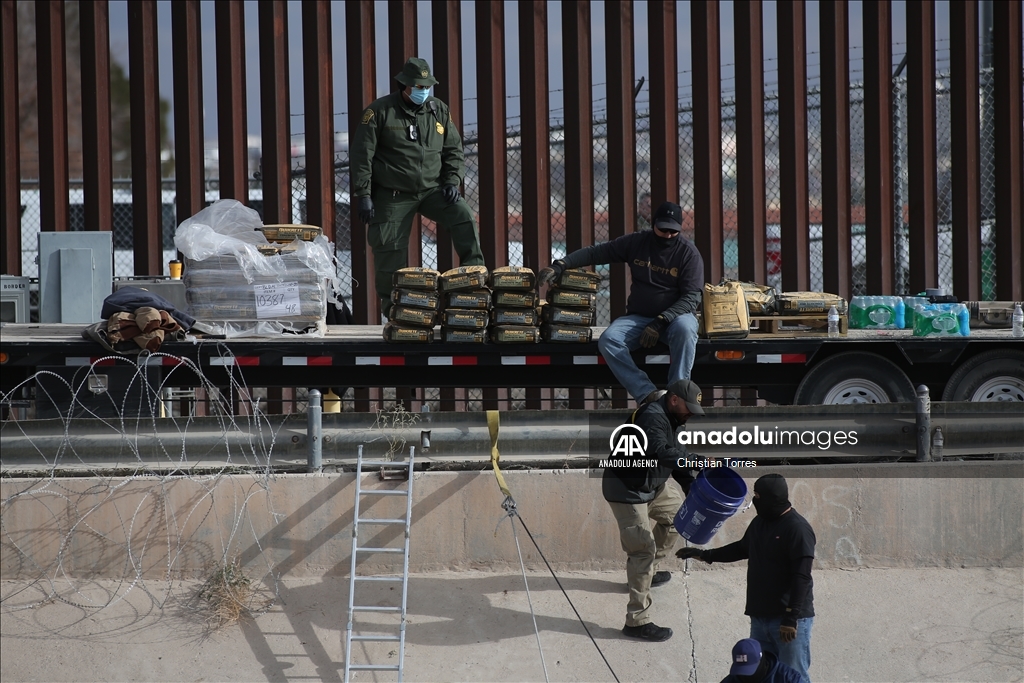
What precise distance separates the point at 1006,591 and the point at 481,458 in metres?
3.48

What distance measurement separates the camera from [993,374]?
792 cm

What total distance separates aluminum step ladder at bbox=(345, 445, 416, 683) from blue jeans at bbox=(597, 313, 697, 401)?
1566 mm

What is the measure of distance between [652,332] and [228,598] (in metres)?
3.32

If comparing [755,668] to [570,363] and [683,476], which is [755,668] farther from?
Answer: [570,363]

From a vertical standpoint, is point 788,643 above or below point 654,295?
below

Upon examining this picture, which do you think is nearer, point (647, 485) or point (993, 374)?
point (647, 485)

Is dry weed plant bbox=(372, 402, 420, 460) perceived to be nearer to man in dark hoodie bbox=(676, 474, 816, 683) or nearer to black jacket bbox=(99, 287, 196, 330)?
black jacket bbox=(99, 287, 196, 330)

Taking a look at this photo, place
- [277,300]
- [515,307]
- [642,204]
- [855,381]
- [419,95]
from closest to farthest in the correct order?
1. [515,307]
2. [855,381]
3. [277,300]
4. [419,95]
5. [642,204]

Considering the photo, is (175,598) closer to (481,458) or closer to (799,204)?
(481,458)

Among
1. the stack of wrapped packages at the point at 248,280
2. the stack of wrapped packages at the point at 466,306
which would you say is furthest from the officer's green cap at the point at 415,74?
the stack of wrapped packages at the point at 466,306

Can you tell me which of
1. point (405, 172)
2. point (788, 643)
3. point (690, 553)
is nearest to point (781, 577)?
point (788, 643)

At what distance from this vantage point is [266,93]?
10.8 meters

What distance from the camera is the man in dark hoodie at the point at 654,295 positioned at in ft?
24.2

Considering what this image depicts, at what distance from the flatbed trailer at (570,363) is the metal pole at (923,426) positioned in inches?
34.8
